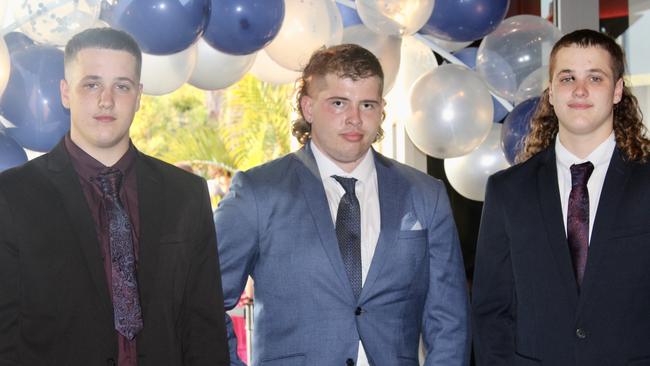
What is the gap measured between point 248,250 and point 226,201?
0.53 ft

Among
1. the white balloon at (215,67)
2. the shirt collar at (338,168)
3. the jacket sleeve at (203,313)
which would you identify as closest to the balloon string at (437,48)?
the white balloon at (215,67)

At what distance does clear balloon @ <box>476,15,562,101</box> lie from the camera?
3.54 m

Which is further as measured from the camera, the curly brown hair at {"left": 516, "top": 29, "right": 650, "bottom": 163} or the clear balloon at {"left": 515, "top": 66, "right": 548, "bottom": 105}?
the clear balloon at {"left": 515, "top": 66, "right": 548, "bottom": 105}

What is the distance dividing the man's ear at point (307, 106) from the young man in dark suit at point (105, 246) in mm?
458

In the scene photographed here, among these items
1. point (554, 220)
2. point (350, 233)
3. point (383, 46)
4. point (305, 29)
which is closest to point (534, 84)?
point (383, 46)

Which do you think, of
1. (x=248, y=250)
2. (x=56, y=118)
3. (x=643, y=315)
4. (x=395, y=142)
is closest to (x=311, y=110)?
(x=248, y=250)

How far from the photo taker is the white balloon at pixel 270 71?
3.91 meters

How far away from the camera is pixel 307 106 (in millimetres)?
2574

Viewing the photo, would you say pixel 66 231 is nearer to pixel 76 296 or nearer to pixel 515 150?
pixel 76 296

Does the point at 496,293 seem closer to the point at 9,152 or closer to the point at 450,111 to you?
the point at 450,111

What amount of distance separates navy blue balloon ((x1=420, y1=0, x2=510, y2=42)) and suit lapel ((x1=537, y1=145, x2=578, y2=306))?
108 cm

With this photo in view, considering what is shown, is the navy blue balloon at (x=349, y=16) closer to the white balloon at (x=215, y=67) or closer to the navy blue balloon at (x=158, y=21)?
the white balloon at (x=215, y=67)

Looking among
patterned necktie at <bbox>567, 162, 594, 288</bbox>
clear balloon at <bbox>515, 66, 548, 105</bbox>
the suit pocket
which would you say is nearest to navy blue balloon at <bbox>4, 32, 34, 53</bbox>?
the suit pocket

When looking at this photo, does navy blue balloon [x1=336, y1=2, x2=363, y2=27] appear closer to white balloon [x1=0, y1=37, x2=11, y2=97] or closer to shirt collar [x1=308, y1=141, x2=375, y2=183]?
shirt collar [x1=308, y1=141, x2=375, y2=183]
